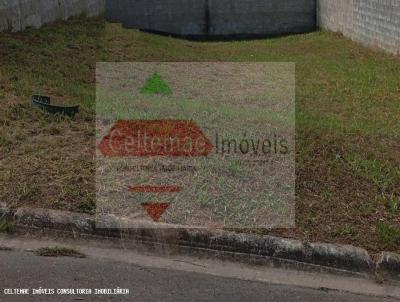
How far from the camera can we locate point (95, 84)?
763cm

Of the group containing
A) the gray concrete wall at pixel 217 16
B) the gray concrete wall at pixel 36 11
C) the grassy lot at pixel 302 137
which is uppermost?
the gray concrete wall at pixel 217 16

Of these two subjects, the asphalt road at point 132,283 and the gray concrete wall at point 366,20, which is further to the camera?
the gray concrete wall at point 366,20

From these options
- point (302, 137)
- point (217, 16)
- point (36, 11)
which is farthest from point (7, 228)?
point (217, 16)

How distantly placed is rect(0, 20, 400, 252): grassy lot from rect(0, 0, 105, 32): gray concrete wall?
0.68 ft

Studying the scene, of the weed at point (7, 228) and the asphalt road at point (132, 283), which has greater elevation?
the weed at point (7, 228)

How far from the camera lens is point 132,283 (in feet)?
10.2

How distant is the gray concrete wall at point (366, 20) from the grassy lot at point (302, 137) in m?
1.31

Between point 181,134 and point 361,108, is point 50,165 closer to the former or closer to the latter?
point 181,134

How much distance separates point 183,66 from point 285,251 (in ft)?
22.2

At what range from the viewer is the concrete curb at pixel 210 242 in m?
3.46

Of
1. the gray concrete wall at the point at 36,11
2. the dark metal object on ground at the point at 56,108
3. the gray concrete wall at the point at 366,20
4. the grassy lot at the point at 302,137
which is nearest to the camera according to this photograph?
the grassy lot at the point at 302,137

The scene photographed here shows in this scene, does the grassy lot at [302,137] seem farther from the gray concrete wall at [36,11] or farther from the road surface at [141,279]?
the road surface at [141,279]

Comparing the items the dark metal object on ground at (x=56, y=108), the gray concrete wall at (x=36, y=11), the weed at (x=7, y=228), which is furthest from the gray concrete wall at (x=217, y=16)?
the weed at (x=7, y=228)

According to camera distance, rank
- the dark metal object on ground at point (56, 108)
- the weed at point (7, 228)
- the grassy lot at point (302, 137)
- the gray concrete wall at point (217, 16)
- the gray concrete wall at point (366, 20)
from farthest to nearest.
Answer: the gray concrete wall at point (217, 16) < the gray concrete wall at point (366, 20) < the dark metal object on ground at point (56, 108) < the grassy lot at point (302, 137) < the weed at point (7, 228)
